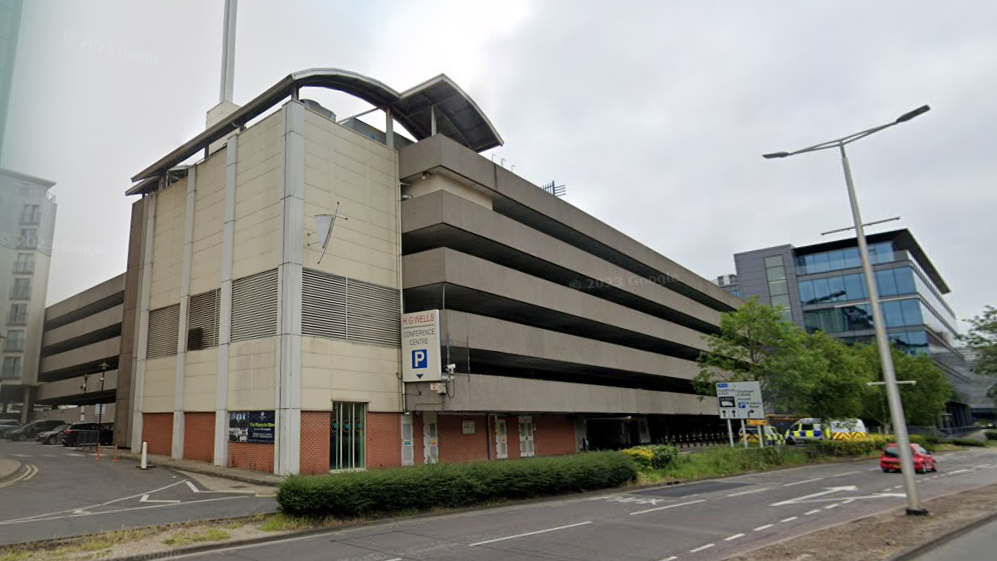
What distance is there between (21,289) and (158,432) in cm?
3006

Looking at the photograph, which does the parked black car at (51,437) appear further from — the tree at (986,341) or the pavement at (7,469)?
the tree at (986,341)

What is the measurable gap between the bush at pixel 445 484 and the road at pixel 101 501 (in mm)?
2500

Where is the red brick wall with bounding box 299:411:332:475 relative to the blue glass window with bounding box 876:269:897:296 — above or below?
below

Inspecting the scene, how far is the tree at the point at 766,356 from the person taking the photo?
1358 inches

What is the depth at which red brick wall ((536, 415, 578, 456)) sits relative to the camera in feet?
120

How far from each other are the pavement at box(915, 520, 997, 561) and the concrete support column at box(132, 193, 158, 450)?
34.1 meters

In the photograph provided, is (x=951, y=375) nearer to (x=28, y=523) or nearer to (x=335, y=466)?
(x=335, y=466)

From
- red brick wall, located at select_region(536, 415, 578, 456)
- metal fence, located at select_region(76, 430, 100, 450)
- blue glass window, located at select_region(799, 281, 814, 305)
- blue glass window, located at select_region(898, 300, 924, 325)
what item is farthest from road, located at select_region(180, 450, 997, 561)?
blue glass window, located at select_region(799, 281, 814, 305)

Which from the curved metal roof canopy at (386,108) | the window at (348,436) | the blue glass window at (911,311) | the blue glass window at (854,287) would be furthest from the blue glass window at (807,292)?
the window at (348,436)

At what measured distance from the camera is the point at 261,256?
25844 mm

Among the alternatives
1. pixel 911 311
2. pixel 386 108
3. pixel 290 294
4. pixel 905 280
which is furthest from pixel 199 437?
pixel 905 280

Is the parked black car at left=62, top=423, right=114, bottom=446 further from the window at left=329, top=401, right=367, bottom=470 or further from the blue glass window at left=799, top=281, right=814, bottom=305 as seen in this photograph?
the blue glass window at left=799, top=281, right=814, bottom=305

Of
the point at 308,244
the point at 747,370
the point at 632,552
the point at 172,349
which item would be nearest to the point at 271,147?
the point at 308,244

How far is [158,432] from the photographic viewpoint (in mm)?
31047
